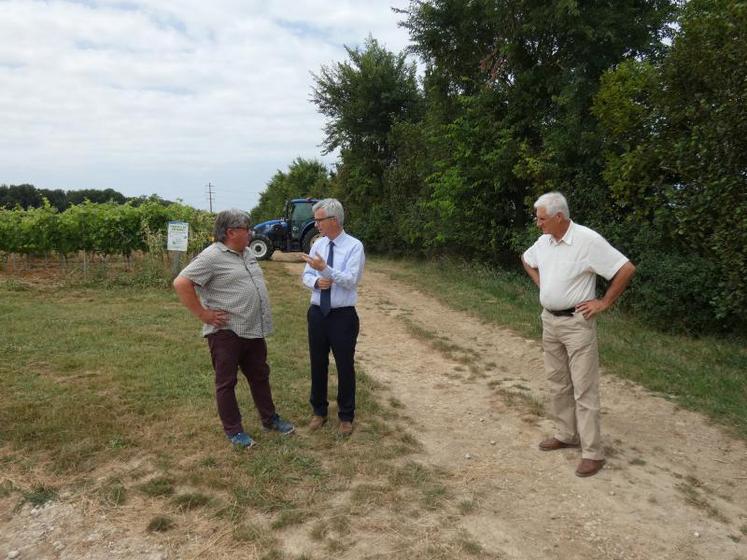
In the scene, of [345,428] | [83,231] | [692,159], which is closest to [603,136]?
[692,159]

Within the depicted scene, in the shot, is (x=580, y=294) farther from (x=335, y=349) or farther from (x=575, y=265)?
(x=335, y=349)

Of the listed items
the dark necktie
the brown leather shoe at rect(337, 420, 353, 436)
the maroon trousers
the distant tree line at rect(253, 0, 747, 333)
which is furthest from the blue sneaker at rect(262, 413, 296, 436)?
the distant tree line at rect(253, 0, 747, 333)

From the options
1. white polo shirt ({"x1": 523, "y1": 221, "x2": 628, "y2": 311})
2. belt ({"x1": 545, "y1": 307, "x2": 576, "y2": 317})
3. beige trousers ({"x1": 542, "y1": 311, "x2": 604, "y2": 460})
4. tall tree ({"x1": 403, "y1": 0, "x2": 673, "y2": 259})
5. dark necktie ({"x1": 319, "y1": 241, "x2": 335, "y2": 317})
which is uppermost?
tall tree ({"x1": 403, "y1": 0, "x2": 673, "y2": 259})

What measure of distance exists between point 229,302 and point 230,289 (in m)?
0.09

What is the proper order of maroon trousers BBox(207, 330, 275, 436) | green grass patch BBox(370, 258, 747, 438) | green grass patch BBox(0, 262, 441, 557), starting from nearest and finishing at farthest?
green grass patch BBox(0, 262, 441, 557) → maroon trousers BBox(207, 330, 275, 436) → green grass patch BBox(370, 258, 747, 438)

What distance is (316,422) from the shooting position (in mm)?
4141

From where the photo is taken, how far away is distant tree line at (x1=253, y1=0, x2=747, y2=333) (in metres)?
5.99

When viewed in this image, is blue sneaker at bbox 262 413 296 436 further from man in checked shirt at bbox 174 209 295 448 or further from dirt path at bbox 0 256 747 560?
dirt path at bbox 0 256 747 560

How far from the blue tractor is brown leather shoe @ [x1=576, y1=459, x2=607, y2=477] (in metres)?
13.2

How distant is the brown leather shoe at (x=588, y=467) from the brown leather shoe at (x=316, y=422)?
5.95ft

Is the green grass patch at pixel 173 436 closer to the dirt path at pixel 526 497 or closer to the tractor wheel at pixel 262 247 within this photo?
the dirt path at pixel 526 497

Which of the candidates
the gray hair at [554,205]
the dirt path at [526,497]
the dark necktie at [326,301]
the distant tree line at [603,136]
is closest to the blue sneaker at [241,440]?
the dirt path at [526,497]

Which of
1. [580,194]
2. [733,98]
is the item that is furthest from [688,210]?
[580,194]

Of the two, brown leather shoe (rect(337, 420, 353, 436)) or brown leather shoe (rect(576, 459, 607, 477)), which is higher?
brown leather shoe (rect(337, 420, 353, 436))
